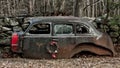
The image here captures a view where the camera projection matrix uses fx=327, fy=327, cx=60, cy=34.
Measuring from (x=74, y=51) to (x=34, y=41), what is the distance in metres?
1.34

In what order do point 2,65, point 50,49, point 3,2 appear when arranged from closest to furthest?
point 2,65
point 50,49
point 3,2

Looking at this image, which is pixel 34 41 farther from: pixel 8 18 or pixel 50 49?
pixel 8 18

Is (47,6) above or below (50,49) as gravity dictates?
above

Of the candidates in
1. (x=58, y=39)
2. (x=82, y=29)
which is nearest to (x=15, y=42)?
(x=58, y=39)

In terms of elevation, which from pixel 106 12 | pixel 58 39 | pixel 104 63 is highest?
pixel 106 12

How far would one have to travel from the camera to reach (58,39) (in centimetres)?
1055

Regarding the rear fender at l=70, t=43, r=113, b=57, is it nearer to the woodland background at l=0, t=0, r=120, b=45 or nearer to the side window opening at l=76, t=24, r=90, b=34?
the side window opening at l=76, t=24, r=90, b=34

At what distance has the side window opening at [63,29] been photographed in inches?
420

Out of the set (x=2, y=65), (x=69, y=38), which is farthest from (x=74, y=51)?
(x=2, y=65)

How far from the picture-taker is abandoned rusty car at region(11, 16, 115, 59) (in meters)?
10.5

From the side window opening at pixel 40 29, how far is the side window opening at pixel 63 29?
0.89ft

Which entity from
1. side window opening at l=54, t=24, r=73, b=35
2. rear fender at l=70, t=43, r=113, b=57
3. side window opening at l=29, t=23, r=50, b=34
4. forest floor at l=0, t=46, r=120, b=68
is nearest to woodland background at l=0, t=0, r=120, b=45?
side window opening at l=29, t=23, r=50, b=34

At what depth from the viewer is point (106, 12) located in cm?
1263

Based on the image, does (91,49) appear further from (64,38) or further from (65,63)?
(65,63)
